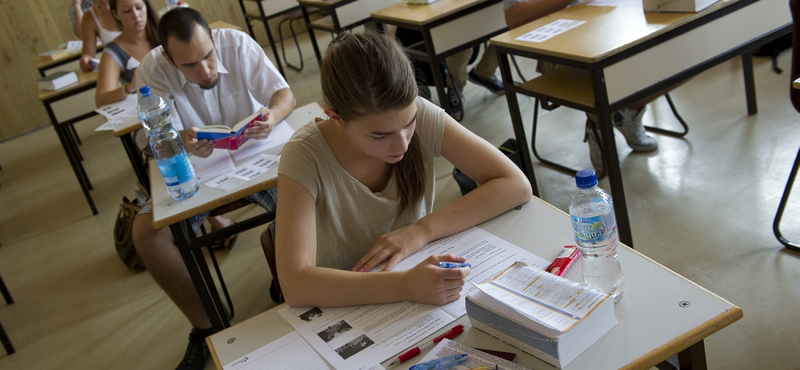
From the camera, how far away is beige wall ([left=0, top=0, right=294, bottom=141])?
6168 mm

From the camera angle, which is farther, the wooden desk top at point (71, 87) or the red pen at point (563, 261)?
the wooden desk top at point (71, 87)

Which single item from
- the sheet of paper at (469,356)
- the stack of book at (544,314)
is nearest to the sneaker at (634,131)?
the stack of book at (544,314)

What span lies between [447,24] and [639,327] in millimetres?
2445

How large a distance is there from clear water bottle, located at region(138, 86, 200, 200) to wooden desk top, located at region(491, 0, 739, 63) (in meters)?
1.20

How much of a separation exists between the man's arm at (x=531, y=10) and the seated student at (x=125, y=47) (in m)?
1.77

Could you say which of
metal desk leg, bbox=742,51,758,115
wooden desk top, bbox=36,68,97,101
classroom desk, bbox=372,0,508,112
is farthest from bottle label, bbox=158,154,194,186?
metal desk leg, bbox=742,51,758,115

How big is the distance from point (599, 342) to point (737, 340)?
3.62ft

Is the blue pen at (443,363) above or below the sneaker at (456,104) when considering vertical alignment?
above

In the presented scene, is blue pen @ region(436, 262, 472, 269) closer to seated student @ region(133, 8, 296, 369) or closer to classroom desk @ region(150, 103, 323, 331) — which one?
classroom desk @ region(150, 103, 323, 331)

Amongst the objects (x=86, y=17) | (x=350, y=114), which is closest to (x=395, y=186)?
(x=350, y=114)

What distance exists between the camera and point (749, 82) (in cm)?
303

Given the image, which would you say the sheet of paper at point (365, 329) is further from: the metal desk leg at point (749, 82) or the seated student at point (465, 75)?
the seated student at point (465, 75)

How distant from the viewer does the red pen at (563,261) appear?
1.16m

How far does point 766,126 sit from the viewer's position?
2951 mm
